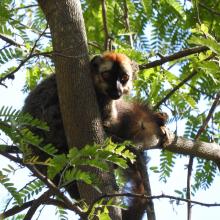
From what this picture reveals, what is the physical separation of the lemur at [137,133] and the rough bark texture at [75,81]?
653 millimetres

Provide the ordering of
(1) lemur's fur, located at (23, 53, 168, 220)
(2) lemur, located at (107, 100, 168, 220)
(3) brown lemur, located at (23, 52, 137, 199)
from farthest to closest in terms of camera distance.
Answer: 1. (3) brown lemur, located at (23, 52, 137, 199)
2. (1) lemur's fur, located at (23, 53, 168, 220)
3. (2) lemur, located at (107, 100, 168, 220)

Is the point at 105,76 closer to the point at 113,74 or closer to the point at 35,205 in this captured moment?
the point at 113,74

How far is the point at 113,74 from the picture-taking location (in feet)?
21.1

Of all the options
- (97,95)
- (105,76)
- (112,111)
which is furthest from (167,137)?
(105,76)

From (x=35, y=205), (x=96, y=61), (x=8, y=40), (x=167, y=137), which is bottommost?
(x=35, y=205)

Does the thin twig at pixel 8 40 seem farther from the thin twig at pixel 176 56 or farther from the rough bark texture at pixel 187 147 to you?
the rough bark texture at pixel 187 147

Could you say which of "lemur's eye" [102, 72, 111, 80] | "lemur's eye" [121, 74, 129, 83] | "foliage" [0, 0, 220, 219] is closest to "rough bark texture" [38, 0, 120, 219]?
"foliage" [0, 0, 220, 219]

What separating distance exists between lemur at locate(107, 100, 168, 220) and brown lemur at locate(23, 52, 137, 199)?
0.18 m

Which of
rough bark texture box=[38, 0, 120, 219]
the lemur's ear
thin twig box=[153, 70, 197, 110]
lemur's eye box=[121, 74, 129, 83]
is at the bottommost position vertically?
rough bark texture box=[38, 0, 120, 219]

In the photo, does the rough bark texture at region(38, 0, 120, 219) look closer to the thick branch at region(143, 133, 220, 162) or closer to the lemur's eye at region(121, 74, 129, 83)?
the thick branch at region(143, 133, 220, 162)

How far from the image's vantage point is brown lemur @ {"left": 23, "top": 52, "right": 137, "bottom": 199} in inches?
203

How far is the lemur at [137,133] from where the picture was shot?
468 cm

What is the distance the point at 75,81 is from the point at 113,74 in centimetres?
236

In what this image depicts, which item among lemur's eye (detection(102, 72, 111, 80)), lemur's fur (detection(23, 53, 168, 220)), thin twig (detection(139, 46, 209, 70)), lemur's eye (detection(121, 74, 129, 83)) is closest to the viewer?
thin twig (detection(139, 46, 209, 70))
